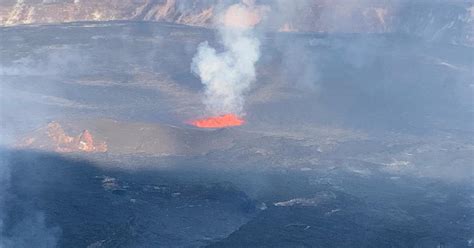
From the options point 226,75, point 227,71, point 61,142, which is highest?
point 227,71

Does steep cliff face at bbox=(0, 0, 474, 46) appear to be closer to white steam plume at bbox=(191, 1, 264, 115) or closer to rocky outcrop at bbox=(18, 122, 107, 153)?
white steam plume at bbox=(191, 1, 264, 115)

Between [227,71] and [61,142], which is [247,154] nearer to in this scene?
[61,142]

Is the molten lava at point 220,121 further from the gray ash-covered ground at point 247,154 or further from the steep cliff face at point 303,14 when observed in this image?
the steep cliff face at point 303,14

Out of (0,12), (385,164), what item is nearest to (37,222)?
(385,164)

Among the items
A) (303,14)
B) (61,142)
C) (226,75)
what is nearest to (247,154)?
(61,142)

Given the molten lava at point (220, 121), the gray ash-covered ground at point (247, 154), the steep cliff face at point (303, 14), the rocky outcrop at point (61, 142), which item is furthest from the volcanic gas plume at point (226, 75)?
the steep cliff face at point (303, 14)

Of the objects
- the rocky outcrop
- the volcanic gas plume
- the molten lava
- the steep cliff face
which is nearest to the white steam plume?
the volcanic gas plume

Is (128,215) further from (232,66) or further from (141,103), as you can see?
(232,66)
